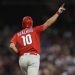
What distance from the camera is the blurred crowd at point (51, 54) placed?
17.1 metres

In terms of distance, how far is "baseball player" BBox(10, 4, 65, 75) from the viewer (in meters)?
11.9

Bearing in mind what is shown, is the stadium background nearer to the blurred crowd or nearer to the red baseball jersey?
the blurred crowd

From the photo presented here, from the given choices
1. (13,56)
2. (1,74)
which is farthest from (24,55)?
(13,56)

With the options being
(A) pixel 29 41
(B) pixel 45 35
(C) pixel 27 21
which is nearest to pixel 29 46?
(A) pixel 29 41

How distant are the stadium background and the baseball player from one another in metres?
3.49

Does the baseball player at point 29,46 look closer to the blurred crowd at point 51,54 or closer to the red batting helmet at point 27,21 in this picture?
the red batting helmet at point 27,21

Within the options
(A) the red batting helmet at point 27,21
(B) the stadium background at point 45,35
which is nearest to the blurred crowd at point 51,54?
(B) the stadium background at point 45,35

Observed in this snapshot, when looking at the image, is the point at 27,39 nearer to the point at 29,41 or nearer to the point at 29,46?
the point at 29,41

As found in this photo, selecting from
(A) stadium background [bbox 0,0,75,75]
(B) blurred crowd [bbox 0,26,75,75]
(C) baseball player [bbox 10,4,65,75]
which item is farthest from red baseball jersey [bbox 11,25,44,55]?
(B) blurred crowd [bbox 0,26,75,75]

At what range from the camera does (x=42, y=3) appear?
2105 cm

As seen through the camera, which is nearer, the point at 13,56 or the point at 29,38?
the point at 29,38

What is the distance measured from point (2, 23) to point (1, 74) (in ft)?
12.3

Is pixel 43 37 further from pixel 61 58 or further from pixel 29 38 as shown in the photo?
pixel 29 38

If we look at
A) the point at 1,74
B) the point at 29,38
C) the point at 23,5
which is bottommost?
the point at 1,74
